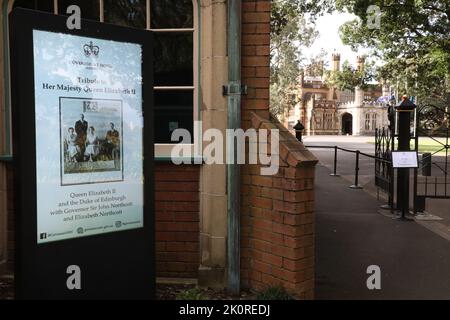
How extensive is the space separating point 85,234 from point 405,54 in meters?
21.5

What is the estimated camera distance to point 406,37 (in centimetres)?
2086

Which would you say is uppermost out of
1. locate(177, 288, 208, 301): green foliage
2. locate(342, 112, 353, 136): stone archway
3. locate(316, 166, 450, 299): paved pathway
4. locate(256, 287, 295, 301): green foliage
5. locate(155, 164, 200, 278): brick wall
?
locate(342, 112, 353, 136): stone archway

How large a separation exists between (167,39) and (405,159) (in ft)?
16.5

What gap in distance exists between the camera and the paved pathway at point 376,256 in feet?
15.1

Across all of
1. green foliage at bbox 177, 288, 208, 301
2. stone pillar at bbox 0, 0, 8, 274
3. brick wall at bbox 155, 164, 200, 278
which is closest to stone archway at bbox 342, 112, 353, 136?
brick wall at bbox 155, 164, 200, 278

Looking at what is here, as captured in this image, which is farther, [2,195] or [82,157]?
[2,195]

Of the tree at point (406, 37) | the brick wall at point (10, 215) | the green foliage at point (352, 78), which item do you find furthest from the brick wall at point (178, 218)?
the green foliage at point (352, 78)

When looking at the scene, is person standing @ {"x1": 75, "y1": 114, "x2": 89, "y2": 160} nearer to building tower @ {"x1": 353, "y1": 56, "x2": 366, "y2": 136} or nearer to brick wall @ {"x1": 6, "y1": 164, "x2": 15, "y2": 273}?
brick wall @ {"x1": 6, "y1": 164, "x2": 15, "y2": 273}

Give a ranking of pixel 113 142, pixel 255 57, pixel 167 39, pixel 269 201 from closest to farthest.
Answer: pixel 113 142 < pixel 269 201 < pixel 255 57 < pixel 167 39

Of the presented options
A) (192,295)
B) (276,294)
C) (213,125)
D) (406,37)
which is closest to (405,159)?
(213,125)

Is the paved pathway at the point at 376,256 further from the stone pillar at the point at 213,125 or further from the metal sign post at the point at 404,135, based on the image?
the stone pillar at the point at 213,125

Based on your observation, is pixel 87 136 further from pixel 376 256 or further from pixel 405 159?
pixel 405 159

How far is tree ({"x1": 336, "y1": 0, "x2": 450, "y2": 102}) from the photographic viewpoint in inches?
718

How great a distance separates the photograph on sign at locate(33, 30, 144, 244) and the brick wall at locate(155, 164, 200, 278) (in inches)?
42.1
